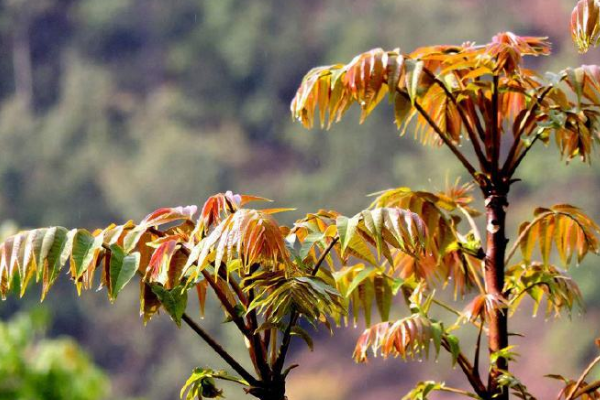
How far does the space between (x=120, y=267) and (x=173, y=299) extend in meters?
0.07

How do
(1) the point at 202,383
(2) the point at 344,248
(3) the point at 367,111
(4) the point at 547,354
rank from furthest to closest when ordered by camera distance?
(4) the point at 547,354, (3) the point at 367,111, (1) the point at 202,383, (2) the point at 344,248

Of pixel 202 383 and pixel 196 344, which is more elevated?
pixel 202 383

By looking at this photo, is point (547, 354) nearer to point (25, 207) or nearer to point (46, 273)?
point (25, 207)

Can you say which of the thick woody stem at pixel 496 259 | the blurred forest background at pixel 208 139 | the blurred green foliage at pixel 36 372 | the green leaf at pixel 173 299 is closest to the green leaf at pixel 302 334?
the green leaf at pixel 173 299

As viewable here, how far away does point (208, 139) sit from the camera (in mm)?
16188

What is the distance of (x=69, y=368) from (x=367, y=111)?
108 cm

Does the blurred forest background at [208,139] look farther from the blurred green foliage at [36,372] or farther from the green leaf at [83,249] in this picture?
the green leaf at [83,249]

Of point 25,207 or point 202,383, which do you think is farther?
point 25,207

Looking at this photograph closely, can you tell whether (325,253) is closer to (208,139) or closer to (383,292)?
(383,292)

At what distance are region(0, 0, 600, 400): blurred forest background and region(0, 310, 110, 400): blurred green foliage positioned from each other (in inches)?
419

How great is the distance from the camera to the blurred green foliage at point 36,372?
6.48 feet

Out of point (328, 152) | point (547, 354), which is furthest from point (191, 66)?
point (547, 354)

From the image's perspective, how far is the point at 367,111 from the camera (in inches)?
51.2

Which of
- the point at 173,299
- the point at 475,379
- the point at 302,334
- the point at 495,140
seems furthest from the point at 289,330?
the point at 495,140
